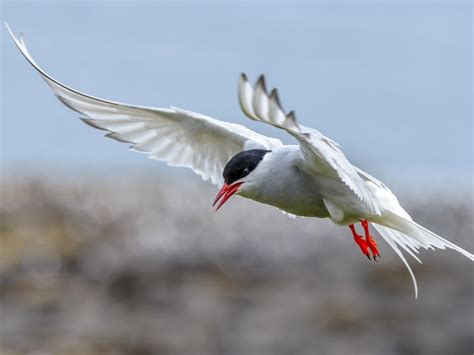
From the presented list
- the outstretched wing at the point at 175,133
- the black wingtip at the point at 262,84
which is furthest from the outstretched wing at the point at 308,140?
the outstretched wing at the point at 175,133

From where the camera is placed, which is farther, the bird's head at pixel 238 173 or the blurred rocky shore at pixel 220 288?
the blurred rocky shore at pixel 220 288

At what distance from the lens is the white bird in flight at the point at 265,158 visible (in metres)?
4.78

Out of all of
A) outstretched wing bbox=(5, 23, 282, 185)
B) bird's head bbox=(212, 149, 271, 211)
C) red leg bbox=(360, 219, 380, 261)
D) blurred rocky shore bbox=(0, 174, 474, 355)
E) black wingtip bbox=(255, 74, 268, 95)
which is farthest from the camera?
blurred rocky shore bbox=(0, 174, 474, 355)

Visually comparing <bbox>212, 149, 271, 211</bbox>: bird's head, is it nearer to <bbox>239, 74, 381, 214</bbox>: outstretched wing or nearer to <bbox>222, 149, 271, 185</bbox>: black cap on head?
<bbox>222, 149, 271, 185</bbox>: black cap on head

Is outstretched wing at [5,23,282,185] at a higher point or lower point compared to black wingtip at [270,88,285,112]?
lower

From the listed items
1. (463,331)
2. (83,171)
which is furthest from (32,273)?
(83,171)

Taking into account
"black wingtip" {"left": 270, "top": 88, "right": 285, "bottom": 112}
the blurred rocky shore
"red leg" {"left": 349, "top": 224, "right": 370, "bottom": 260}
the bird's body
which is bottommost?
the blurred rocky shore

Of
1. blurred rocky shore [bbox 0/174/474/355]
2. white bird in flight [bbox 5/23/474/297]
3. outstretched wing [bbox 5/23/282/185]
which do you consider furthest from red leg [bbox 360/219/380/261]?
blurred rocky shore [bbox 0/174/474/355]

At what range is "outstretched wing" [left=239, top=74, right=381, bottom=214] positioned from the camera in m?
4.41

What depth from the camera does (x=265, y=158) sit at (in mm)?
5328

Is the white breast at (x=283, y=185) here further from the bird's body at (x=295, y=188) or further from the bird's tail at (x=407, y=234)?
the bird's tail at (x=407, y=234)

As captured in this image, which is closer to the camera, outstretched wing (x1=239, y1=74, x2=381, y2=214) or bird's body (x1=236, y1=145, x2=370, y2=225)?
outstretched wing (x1=239, y1=74, x2=381, y2=214)

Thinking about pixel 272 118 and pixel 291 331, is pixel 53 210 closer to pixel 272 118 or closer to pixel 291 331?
pixel 291 331

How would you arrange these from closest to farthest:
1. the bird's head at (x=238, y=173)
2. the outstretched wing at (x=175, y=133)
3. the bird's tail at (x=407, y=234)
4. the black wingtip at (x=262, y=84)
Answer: the black wingtip at (x=262, y=84) → the bird's head at (x=238, y=173) → the bird's tail at (x=407, y=234) → the outstretched wing at (x=175, y=133)
